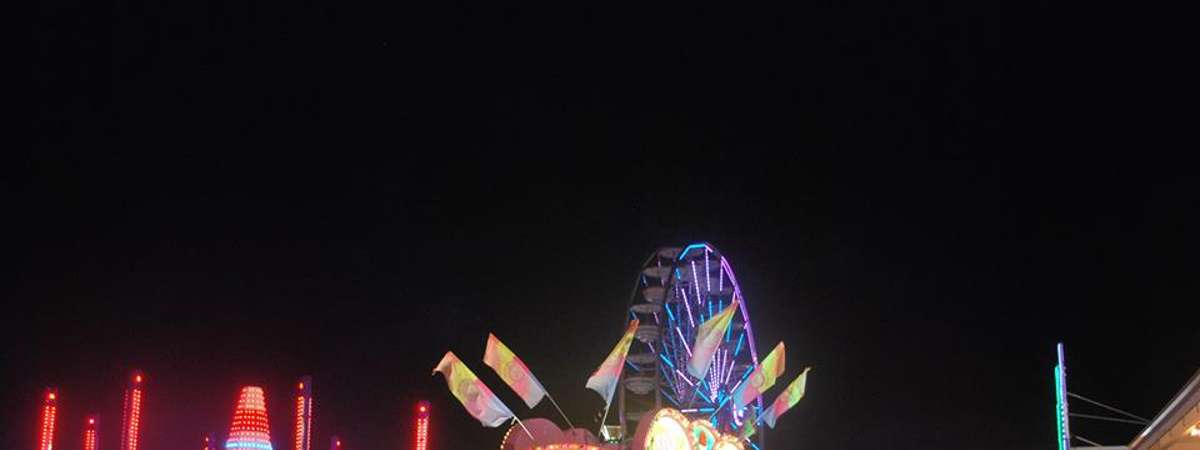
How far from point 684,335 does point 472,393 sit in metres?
21.0

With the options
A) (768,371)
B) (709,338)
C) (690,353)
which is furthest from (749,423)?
(709,338)

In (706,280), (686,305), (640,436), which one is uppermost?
(706,280)

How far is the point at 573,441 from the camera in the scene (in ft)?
80.5

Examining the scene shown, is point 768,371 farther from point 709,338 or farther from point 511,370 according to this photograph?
point 511,370

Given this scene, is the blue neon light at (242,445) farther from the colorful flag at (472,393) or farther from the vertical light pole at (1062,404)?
the vertical light pole at (1062,404)

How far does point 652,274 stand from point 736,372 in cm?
539

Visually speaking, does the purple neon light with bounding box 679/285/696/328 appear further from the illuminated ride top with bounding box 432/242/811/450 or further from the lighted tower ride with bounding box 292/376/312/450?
the lighted tower ride with bounding box 292/376/312/450

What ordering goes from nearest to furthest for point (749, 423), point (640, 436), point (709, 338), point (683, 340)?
point (640, 436)
point (709, 338)
point (749, 423)
point (683, 340)

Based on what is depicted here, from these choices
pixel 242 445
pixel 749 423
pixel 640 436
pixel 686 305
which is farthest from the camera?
pixel 686 305

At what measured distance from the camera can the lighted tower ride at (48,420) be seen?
37.9m

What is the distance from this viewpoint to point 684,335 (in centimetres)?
4631

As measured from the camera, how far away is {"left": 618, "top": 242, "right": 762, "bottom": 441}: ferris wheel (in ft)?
148

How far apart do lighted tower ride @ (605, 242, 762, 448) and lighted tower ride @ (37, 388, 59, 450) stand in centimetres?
1644

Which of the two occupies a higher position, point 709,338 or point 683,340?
point 683,340
